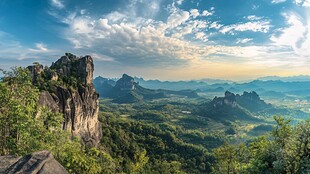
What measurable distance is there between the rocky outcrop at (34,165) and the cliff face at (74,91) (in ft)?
211

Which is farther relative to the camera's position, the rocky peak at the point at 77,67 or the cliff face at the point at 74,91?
the rocky peak at the point at 77,67

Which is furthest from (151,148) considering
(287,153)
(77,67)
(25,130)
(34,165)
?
(34,165)

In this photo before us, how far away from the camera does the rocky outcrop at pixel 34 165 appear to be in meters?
13.0

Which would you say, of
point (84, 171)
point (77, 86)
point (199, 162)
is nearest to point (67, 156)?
point (84, 171)

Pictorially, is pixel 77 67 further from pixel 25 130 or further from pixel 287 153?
pixel 287 153

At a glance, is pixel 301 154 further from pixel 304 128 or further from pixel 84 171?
pixel 84 171

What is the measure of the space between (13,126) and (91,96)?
89430 millimetres

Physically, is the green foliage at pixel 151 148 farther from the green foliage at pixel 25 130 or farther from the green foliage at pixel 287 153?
Answer: the green foliage at pixel 25 130

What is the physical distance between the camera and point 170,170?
73.8 metres

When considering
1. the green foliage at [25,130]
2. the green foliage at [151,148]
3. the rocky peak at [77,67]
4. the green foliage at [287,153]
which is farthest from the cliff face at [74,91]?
the green foliage at [287,153]

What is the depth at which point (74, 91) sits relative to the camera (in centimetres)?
9262

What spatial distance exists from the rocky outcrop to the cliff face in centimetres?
6426

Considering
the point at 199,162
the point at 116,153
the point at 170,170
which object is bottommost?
the point at 199,162

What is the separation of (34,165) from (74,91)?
273 feet
